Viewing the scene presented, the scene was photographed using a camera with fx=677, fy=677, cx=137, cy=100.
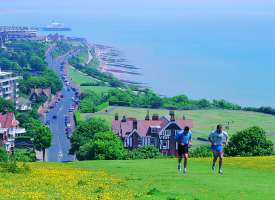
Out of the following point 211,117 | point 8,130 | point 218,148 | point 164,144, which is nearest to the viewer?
point 218,148

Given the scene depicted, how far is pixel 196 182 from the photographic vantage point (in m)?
18.9

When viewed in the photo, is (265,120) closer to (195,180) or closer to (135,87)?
(135,87)

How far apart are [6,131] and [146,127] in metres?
14.8

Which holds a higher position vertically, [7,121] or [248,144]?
[7,121]

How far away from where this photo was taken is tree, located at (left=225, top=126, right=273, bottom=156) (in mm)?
38844

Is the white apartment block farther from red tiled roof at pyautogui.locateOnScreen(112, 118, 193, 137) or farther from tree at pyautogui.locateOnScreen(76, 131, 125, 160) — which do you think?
tree at pyautogui.locateOnScreen(76, 131, 125, 160)

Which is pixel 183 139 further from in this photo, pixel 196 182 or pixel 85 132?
pixel 85 132

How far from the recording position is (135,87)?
5379 inches

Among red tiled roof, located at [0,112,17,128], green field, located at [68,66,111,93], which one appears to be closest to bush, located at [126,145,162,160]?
red tiled roof, located at [0,112,17,128]

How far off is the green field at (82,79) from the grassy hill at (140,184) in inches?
3941

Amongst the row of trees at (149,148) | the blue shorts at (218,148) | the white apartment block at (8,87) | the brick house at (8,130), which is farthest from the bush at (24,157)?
the white apartment block at (8,87)

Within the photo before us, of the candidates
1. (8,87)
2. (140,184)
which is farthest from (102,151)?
(8,87)

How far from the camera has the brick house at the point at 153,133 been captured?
201 feet

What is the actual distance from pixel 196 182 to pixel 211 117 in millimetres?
70510
